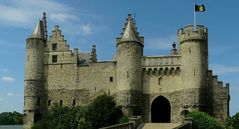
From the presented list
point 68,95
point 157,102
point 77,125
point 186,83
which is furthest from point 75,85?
point 186,83

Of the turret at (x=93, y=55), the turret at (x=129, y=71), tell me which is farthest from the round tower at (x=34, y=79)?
the turret at (x=129, y=71)

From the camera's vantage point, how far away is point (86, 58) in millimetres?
62469

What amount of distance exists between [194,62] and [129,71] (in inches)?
301

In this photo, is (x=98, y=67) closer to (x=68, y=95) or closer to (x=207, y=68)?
(x=68, y=95)

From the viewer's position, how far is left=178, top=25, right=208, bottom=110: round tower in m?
52.5

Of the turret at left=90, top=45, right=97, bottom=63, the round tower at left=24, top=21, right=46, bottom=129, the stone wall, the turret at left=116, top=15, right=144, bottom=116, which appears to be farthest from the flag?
the round tower at left=24, top=21, right=46, bottom=129

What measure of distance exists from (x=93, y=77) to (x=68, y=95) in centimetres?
399

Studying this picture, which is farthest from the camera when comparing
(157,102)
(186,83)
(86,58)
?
(86,58)

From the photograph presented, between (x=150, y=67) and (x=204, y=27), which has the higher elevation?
(x=204, y=27)

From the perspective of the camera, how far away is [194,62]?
175 feet

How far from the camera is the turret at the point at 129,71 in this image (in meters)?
54.4

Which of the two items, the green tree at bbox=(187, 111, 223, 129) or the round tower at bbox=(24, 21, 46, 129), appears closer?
the green tree at bbox=(187, 111, 223, 129)

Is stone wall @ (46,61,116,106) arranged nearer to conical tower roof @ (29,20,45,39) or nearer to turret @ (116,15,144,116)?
turret @ (116,15,144,116)

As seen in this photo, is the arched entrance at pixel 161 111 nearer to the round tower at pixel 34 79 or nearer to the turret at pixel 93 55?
the turret at pixel 93 55
